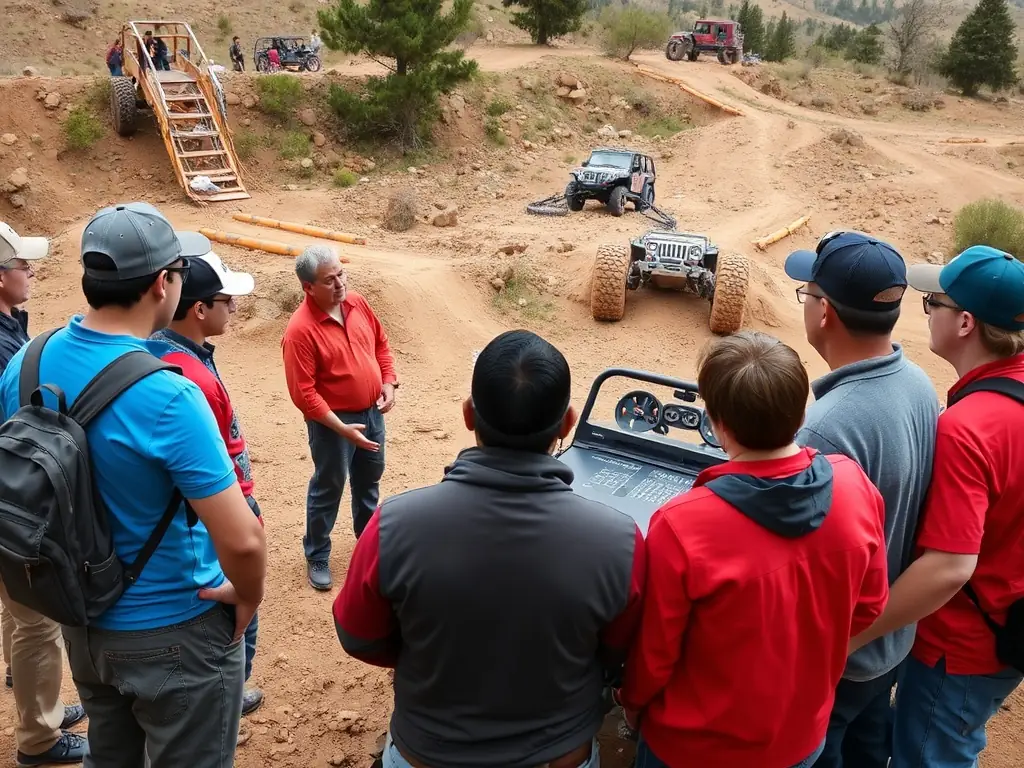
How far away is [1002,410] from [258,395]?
629cm

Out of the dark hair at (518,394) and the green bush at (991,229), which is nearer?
the dark hair at (518,394)

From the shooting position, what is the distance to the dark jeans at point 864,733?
234 cm

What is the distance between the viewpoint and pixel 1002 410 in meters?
2.08

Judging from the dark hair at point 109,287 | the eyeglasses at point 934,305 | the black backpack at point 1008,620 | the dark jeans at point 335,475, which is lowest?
the dark jeans at point 335,475

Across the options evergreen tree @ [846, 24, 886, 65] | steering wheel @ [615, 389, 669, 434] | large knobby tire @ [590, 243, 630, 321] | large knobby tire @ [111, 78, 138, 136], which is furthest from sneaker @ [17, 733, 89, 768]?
evergreen tree @ [846, 24, 886, 65]

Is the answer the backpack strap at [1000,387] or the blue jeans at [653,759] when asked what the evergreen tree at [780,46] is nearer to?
the backpack strap at [1000,387]

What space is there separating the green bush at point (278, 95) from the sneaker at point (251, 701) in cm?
1478

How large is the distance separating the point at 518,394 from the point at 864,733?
6.49 ft

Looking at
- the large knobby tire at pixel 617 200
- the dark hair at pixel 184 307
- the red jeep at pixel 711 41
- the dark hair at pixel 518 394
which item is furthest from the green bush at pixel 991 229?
the red jeep at pixel 711 41

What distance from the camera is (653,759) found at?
194 cm

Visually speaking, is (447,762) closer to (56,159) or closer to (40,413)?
(40,413)

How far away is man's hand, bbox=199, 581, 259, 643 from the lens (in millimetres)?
2064

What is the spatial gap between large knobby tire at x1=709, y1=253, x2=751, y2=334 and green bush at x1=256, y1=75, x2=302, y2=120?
35.5 ft

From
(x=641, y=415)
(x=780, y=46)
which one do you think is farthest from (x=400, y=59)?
(x=780, y=46)
